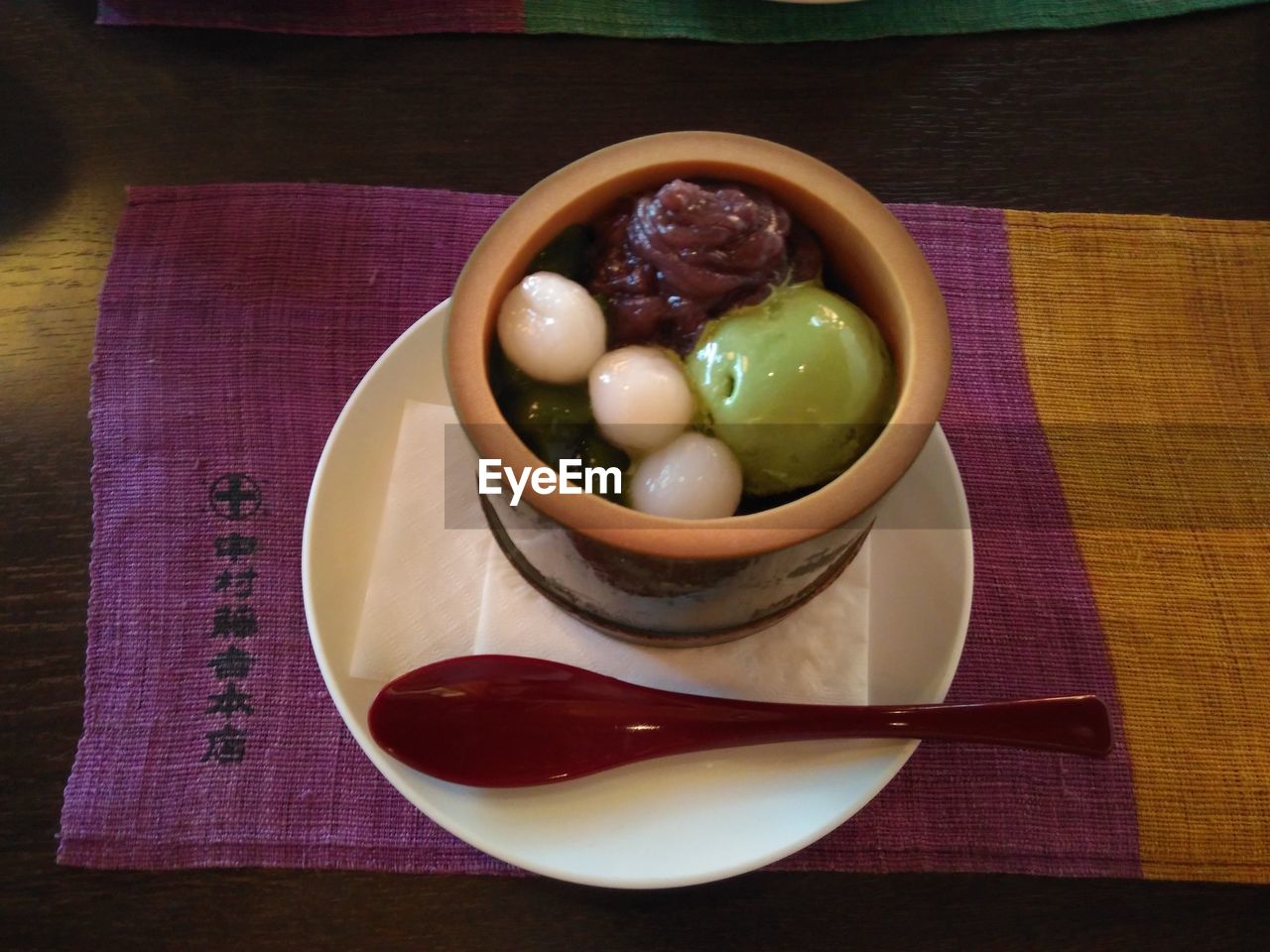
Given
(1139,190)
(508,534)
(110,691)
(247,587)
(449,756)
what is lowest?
(110,691)

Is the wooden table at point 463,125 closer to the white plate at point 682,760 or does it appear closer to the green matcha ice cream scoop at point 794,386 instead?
the white plate at point 682,760

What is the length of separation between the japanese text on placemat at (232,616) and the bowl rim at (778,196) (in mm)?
442

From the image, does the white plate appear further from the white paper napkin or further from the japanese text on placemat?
the japanese text on placemat

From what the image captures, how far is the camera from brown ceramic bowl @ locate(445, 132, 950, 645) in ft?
1.70

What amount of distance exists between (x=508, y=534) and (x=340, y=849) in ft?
1.09

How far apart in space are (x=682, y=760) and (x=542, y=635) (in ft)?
0.52

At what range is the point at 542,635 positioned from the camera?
72cm

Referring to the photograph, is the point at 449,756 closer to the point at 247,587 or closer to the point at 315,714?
the point at 315,714

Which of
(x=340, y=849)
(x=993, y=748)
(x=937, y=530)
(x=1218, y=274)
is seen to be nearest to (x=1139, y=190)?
(x=1218, y=274)

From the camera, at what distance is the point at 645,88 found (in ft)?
3.73

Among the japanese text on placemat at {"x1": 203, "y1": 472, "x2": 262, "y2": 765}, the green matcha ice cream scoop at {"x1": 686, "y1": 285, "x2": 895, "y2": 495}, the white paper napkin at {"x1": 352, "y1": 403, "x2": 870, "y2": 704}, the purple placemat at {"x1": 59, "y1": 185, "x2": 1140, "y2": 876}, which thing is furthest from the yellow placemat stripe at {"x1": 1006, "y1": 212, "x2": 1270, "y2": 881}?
the japanese text on placemat at {"x1": 203, "y1": 472, "x2": 262, "y2": 765}

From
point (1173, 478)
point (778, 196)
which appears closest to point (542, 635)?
point (778, 196)

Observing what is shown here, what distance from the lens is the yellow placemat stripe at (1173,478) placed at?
30.8 inches

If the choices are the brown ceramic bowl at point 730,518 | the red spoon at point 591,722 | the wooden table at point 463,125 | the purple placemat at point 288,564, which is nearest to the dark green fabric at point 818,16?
the wooden table at point 463,125
